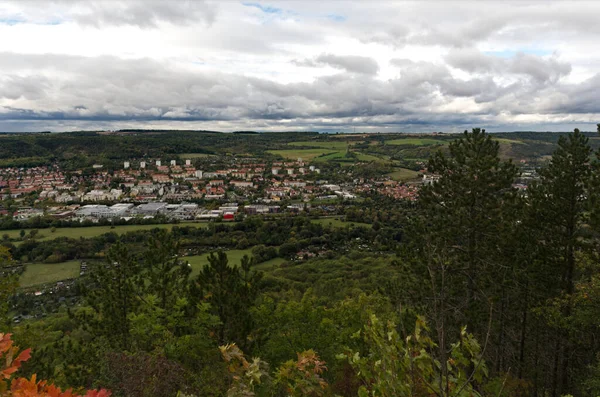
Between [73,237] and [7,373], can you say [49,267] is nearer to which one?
[73,237]

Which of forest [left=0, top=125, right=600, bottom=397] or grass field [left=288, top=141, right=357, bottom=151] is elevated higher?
grass field [left=288, top=141, right=357, bottom=151]

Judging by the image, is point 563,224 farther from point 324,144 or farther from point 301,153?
point 324,144

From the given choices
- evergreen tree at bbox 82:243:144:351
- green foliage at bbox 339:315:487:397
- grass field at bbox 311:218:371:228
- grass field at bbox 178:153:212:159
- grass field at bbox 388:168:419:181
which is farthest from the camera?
grass field at bbox 178:153:212:159

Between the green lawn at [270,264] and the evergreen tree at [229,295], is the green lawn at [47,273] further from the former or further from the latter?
the evergreen tree at [229,295]

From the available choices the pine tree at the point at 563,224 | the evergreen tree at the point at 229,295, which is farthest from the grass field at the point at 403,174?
the evergreen tree at the point at 229,295

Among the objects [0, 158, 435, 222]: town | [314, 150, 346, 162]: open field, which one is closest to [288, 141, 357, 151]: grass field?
[314, 150, 346, 162]: open field

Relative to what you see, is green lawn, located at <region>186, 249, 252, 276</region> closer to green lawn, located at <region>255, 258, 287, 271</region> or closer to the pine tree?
green lawn, located at <region>255, 258, 287, 271</region>

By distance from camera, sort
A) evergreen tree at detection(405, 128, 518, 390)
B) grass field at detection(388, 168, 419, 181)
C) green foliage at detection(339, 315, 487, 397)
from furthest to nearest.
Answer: grass field at detection(388, 168, 419, 181)
evergreen tree at detection(405, 128, 518, 390)
green foliage at detection(339, 315, 487, 397)

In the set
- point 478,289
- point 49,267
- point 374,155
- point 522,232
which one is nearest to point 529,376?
point 478,289

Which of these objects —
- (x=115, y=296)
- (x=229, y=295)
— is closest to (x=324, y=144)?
(x=115, y=296)
